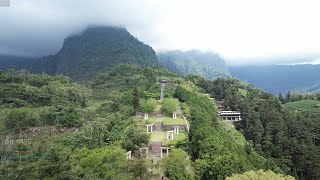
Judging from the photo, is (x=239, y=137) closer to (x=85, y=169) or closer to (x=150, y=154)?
(x=150, y=154)

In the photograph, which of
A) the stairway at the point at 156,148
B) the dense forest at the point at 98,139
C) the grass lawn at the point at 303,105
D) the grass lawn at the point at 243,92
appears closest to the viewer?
the dense forest at the point at 98,139

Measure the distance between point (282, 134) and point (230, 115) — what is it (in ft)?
50.1

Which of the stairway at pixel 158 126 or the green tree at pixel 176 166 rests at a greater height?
the stairway at pixel 158 126

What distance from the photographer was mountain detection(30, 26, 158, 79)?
394ft

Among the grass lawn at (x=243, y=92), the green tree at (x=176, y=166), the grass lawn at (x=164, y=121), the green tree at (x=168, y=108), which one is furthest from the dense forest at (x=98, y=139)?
the grass lawn at (x=243, y=92)

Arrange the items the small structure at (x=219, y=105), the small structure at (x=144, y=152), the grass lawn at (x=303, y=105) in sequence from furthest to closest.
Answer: the grass lawn at (x=303, y=105) < the small structure at (x=219, y=105) < the small structure at (x=144, y=152)

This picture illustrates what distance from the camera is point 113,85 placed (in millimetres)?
80312

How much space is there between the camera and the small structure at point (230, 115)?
73.4 metres

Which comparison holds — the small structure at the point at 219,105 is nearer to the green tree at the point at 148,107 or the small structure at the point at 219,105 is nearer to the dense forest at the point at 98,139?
the dense forest at the point at 98,139

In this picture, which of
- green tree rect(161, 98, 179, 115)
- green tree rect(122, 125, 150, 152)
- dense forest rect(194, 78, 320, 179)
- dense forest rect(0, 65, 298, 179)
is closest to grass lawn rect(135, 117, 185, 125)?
dense forest rect(0, 65, 298, 179)

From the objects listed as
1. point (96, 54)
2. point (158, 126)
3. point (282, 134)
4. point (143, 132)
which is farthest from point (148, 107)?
point (96, 54)

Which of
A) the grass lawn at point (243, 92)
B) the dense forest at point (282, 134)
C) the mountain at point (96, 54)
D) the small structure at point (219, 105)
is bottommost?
the dense forest at point (282, 134)

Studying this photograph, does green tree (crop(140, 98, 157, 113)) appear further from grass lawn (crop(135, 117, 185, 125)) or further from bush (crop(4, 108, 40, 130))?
bush (crop(4, 108, 40, 130))

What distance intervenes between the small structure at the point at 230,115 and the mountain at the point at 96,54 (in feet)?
154
